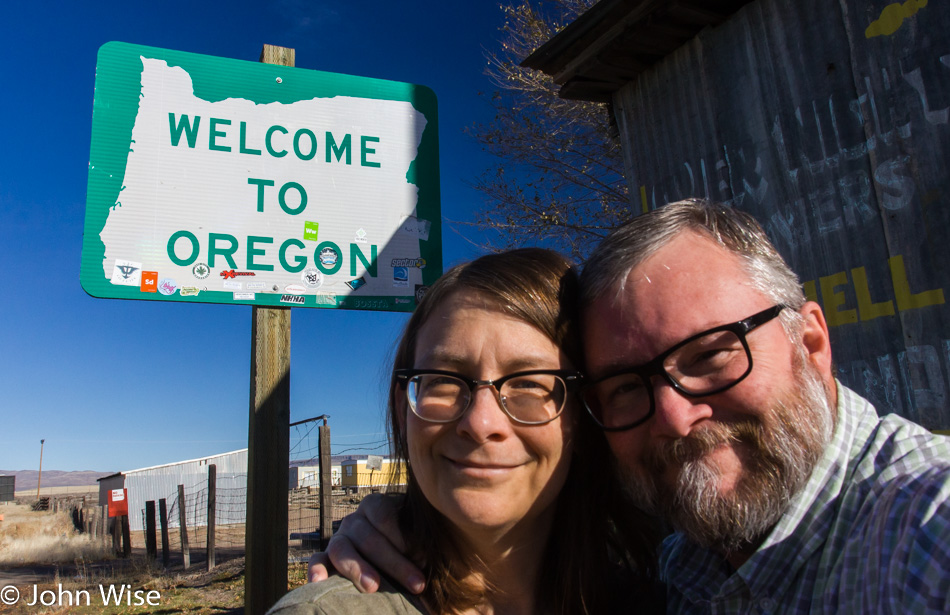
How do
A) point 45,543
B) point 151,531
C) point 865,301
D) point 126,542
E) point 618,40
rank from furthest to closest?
point 45,543 < point 126,542 < point 151,531 < point 618,40 < point 865,301

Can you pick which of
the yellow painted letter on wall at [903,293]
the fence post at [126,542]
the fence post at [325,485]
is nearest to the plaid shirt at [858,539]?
the yellow painted letter on wall at [903,293]

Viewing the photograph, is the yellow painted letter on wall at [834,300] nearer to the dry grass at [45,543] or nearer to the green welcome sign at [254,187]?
the green welcome sign at [254,187]

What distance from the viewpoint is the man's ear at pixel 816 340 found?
1.39 meters

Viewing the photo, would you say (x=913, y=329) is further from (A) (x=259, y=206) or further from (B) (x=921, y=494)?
(A) (x=259, y=206)

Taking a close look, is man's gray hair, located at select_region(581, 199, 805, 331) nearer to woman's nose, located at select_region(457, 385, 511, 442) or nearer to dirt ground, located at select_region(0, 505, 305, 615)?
woman's nose, located at select_region(457, 385, 511, 442)

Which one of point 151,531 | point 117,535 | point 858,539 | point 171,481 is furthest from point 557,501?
point 171,481

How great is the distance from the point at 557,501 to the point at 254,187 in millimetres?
1865

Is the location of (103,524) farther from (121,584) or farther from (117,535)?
(121,584)

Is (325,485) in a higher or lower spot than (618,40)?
lower

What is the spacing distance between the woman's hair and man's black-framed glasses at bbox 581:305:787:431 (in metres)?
0.19

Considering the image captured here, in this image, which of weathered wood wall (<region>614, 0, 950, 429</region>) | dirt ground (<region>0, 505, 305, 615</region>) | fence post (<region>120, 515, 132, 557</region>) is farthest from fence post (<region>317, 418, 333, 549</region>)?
fence post (<region>120, 515, 132, 557</region>)

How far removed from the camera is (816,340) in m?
1.40

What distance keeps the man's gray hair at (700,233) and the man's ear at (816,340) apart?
3 centimetres

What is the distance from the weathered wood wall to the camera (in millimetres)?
2574
